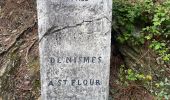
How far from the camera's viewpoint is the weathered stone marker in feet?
11.5

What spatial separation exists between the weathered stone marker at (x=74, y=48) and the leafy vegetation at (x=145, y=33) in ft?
2.24

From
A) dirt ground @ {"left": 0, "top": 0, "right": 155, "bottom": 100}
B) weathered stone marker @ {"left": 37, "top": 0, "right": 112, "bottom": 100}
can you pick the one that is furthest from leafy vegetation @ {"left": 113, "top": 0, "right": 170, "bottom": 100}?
weathered stone marker @ {"left": 37, "top": 0, "right": 112, "bottom": 100}

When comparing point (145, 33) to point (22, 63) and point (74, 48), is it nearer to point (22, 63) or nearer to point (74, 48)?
point (74, 48)

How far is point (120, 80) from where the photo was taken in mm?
4469

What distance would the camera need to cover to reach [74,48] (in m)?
3.69

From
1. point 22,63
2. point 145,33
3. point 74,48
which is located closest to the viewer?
point 74,48

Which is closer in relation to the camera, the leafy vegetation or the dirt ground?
the leafy vegetation

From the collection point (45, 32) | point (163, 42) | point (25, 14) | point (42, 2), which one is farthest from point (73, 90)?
point (25, 14)

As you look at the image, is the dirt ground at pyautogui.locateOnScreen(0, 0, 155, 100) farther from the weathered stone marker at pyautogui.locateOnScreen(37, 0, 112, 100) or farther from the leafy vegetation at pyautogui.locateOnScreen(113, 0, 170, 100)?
the weathered stone marker at pyautogui.locateOnScreen(37, 0, 112, 100)

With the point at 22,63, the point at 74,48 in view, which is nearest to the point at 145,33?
the point at 74,48

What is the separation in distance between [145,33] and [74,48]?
4.54 ft

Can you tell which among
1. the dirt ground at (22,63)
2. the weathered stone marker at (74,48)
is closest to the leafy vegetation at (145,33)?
the dirt ground at (22,63)

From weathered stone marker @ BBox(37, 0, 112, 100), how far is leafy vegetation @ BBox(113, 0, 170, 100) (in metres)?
0.68

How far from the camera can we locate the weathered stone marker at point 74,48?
3520 mm
